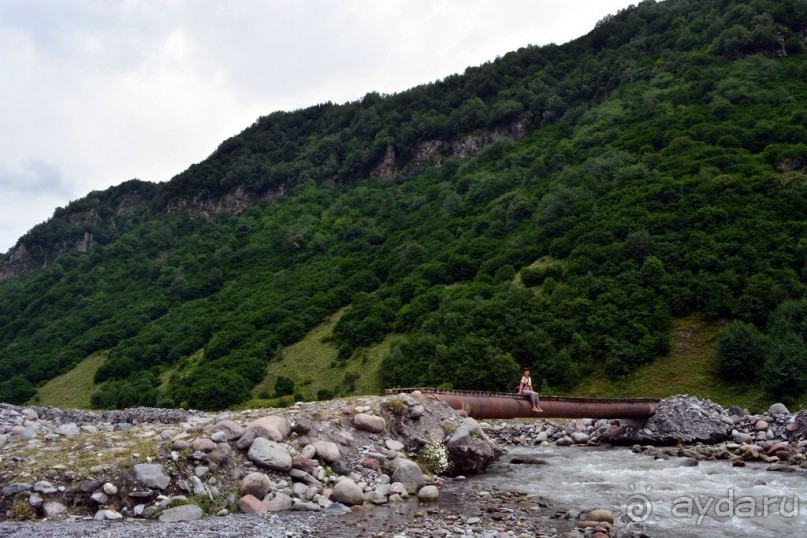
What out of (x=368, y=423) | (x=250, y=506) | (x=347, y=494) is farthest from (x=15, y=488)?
(x=368, y=423)

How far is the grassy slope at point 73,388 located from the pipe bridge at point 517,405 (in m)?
65.7

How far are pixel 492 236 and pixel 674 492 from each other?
6590 cm

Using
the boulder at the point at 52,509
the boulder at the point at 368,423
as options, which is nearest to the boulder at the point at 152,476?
the boulder at the point at 52,509

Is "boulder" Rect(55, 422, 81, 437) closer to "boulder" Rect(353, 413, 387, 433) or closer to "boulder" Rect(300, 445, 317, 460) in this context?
"boulder" Rect(300, 445, 317, 460)

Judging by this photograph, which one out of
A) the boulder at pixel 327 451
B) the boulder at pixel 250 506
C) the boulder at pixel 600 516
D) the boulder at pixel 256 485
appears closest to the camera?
the boulder at pixel 600 516

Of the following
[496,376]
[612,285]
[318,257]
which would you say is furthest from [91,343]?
[612,285]

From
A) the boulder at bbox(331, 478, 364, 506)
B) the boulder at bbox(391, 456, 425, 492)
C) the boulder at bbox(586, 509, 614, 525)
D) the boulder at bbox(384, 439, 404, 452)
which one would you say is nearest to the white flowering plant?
the boulder at bbox(384, 439, 404, 452)

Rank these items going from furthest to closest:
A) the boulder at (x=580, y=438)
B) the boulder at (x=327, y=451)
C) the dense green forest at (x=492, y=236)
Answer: the dense green forest at (x=492, y=236) < the boulder at (x=580, y=438) < the boulder at (x=327, y=451)

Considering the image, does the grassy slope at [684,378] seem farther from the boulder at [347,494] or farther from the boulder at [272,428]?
the boulder at [272,428]

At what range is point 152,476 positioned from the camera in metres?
13.5

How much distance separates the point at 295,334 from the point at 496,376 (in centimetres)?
3573

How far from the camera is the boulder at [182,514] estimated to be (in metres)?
12.6

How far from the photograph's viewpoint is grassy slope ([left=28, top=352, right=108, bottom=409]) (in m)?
74.4

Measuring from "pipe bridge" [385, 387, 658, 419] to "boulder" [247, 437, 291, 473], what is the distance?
7551 millimetres
